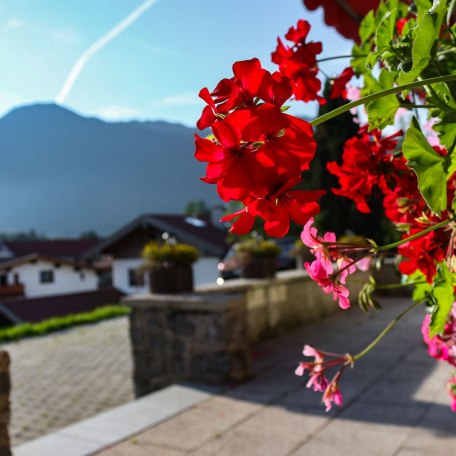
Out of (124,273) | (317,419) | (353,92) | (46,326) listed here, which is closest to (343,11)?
(353,92)

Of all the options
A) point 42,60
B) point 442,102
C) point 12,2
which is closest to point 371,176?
point 442,102

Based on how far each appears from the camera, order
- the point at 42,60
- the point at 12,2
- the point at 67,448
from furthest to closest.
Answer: the point at 67,448 < the point at 42,60 < the point at 12,2

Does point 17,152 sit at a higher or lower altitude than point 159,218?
higher

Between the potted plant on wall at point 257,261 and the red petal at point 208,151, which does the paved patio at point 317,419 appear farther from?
the red petal at point 208,151

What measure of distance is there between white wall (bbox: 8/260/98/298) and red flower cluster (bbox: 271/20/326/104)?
35318mm

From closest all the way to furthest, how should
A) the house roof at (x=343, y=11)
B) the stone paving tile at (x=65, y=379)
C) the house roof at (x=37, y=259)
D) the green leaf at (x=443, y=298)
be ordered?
the green leaf at (x=443, y=298) < the house roof at (x=343, y=11) < the stone paving tile at (x=65, y=379) < the house roof at (x=37, y=259)

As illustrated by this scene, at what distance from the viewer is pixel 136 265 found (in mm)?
22391

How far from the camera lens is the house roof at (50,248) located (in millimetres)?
38750

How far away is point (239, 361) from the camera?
3709 millimetres

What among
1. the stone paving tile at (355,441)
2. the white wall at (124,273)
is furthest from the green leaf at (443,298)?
the white wall at (124,273)

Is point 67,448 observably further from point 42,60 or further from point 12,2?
point 12,2

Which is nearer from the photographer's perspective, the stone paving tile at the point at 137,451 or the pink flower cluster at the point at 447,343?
the pink flower cluster at the point at 447,343

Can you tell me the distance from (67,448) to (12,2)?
6.65 ft

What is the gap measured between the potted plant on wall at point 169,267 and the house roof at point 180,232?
15.7m
